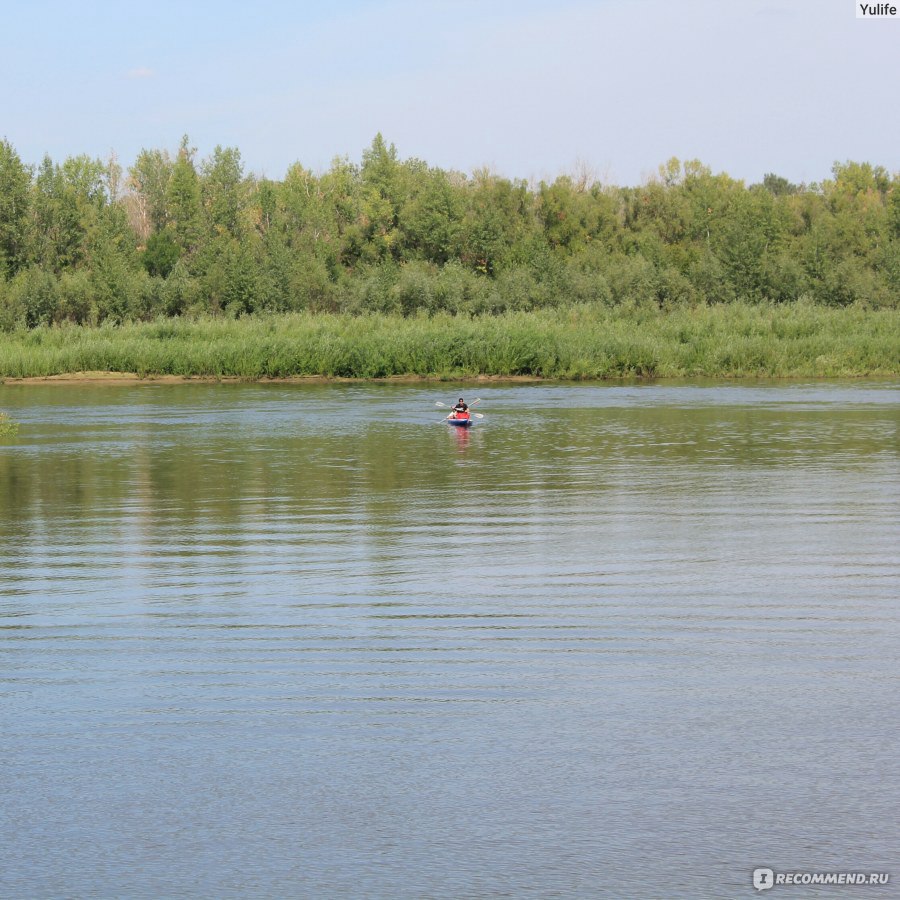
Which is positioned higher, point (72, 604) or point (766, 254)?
point (766, 254)

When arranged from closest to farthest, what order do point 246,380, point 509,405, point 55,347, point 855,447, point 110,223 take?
point 855,447
point 509,405
point 246,380
point 55,347
point 110,223

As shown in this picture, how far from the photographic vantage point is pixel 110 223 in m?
93.2

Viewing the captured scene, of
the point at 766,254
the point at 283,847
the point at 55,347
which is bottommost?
the point at 283,847

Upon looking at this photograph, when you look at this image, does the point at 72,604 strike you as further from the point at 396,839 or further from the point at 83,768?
the point at 396,839

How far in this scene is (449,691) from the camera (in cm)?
894

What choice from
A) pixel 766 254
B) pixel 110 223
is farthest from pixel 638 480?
pixel 110 223

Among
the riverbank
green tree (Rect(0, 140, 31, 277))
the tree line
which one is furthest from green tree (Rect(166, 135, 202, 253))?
the riverbank

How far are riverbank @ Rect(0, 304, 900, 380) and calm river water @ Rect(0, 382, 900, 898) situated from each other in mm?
36856

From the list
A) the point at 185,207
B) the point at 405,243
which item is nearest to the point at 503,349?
the point at 405,243

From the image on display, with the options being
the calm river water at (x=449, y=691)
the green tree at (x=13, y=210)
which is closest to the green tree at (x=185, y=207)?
the green tree at (x=13, y=210)

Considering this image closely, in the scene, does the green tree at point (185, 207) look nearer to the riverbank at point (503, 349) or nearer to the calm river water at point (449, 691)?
the riverbank at point (503, 349)

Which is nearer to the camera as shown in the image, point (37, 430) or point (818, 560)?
point (818, 560)

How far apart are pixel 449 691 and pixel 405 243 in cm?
8925

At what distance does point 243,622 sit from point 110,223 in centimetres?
8604
